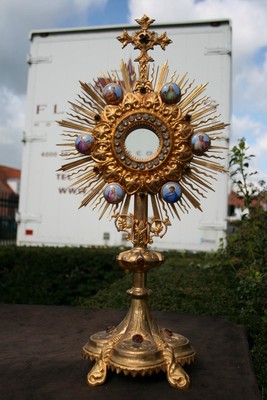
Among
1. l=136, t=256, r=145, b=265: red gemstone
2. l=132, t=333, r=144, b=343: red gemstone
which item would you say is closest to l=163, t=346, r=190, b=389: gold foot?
l=132, t=333, r=144, b=343: red gemstone

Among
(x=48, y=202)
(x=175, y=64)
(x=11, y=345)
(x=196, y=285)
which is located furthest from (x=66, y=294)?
(x=175, y=64)

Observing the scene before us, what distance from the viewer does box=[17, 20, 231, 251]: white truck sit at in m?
6.19

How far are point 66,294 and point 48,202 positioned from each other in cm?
159

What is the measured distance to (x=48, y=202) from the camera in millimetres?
6727

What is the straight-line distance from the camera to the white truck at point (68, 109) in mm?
6188

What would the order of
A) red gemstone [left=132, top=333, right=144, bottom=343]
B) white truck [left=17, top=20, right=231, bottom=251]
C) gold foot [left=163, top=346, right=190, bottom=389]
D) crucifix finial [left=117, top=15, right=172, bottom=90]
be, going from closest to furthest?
gold foot [left=163, top=346, right=190, bottom=389]
red gemstone [left=132, top=333, right=144, bottom=343]
crucifix finial [left=117, top=15, right=172, bottom=90]
white truck [left=17, top=20, right=231, bottom=251]

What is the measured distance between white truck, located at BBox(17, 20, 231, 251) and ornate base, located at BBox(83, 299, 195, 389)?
3.99 meters

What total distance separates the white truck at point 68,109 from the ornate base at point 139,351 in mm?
3995

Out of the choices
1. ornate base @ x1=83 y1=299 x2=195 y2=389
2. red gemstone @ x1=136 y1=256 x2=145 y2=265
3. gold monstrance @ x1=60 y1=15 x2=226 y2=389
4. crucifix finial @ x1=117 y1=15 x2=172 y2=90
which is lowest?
ornate base @ x1=83 y1=299 x2=195 y2=389

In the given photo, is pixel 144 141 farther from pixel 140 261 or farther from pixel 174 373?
pixel 174 373

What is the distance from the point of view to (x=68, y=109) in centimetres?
658

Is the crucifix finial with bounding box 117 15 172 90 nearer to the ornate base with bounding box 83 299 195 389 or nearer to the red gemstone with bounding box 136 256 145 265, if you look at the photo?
the red gemstone with bounding box 136 256 145 265

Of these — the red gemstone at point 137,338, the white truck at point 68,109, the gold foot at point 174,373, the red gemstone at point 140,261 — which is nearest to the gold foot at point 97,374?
the red gemstone at point 137,338

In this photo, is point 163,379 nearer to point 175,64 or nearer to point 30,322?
point 30,322
